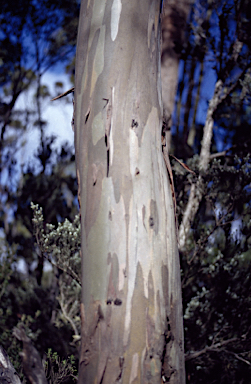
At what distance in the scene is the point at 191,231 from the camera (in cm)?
388

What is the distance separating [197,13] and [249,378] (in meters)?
4.37

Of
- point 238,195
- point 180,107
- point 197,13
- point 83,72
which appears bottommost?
point 83,72

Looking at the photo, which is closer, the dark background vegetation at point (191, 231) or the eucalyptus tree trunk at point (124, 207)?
the eucalyptus tree trunk at point (124, 207)

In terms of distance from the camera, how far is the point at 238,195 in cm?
328

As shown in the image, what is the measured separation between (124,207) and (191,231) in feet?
8.97

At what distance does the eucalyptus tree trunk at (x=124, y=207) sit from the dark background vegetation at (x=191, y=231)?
109 centimetres

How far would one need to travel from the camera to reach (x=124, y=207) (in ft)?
4.25

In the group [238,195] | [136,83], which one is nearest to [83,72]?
[136,83]

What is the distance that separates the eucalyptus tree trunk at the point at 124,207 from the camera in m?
1.20

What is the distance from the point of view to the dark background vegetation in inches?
127

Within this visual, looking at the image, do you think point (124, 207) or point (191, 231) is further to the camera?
point (191, 231)

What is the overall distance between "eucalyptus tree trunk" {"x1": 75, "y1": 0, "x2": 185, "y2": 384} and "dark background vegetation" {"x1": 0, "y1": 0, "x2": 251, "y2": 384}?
43.1 inches

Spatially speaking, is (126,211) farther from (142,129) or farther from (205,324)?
(205,324)

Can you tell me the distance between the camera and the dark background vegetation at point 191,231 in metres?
3.23
